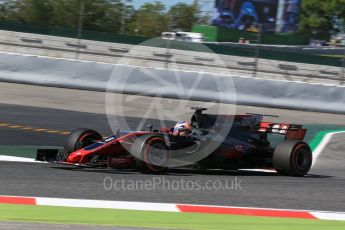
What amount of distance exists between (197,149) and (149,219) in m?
2.61

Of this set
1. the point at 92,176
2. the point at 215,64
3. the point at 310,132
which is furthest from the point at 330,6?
the point at 92,176

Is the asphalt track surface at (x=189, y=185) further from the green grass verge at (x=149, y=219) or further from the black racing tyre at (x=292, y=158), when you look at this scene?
the green grass verge at (x=149, y=219)

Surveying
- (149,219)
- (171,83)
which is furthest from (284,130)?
(171,83)

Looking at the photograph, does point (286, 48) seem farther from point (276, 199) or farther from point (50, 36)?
point (276, 199)

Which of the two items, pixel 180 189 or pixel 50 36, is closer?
pixel 180 189

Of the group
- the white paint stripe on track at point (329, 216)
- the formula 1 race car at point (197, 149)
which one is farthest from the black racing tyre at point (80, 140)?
the white paint stripe on track at point (329, 216)

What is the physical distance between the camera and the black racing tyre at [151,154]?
812 centimetres

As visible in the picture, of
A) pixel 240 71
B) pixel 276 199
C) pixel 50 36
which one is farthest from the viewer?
pixel 50 36

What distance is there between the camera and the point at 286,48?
51844mm

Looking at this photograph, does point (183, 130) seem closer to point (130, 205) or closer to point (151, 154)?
point (151, 154)

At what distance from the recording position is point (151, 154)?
8.26 meters

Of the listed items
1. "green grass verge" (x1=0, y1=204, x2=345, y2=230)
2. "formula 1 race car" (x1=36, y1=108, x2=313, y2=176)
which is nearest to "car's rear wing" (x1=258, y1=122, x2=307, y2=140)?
"formula 1 race car" (x1=36, y1=108, x2=313, y2=176)

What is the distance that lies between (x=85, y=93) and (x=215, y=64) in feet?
15.5

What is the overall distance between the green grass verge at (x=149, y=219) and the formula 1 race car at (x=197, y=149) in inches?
75.1
